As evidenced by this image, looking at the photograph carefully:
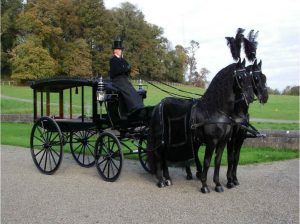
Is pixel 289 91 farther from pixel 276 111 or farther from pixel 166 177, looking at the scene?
pixel 166 177

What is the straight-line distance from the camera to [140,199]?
25.1ft

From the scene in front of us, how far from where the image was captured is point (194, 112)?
825cm

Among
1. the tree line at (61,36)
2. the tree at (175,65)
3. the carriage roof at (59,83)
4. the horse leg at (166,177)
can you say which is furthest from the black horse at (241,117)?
the tree at (175,65)

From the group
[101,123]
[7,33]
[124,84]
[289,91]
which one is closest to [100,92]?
[124,84]

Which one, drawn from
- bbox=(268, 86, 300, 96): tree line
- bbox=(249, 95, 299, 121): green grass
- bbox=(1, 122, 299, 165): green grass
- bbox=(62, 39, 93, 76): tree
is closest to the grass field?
bbox=(249, 95, 299, 121): green grass

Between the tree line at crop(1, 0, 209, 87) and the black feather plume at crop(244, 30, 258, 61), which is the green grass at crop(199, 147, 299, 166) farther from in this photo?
the tree line at crop(1, 0, 209, 87)

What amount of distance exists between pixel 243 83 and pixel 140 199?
276 centimetres

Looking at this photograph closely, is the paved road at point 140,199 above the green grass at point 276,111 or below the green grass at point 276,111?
below

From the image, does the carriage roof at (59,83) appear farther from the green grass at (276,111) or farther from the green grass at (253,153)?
the green grass at (276,111)

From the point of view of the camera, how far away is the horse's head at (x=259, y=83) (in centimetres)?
777

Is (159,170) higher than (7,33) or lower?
lower

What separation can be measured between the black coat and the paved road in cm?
164

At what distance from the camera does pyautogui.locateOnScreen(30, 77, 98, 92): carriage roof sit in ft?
32.0

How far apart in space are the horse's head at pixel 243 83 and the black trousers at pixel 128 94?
7.72 feet
